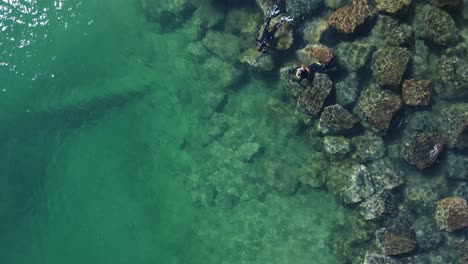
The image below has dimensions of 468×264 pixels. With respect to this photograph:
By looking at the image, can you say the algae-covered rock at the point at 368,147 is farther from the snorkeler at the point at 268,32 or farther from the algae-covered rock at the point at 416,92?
the snorkeler at the point at 268,32

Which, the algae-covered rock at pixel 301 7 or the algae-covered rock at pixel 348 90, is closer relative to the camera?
the algae-covered rock at pixel 348 90

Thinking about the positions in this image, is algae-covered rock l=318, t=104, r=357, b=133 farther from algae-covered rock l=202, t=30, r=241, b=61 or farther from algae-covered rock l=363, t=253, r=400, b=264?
algae-covered rock l=202, t=30, r=241, b=61

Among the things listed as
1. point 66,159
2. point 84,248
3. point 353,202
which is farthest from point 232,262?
point 66,159

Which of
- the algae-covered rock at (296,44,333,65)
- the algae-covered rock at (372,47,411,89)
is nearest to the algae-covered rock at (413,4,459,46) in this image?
the algae-covered rock at (372,47,411,89)

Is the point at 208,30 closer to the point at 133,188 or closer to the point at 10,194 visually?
the point at 133,188

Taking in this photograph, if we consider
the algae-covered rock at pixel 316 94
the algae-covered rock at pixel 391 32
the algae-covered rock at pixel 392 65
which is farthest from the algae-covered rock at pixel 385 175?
the algae-covered rock at pixel 391 32

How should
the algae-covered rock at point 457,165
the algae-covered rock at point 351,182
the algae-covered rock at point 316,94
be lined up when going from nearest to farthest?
the algae-covered rock at point 457,165
the algae-covered rock at point 351,182
the algae-covered rock at point 316,94
